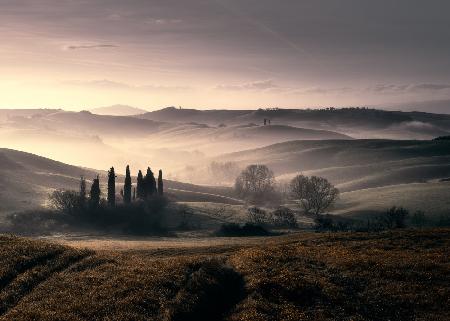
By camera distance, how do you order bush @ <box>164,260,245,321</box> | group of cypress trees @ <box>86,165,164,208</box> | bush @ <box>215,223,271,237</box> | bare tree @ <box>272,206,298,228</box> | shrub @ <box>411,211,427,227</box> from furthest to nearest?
group of cypress trees @ <box>86,165,164,208</box>
shrub @ <box>411,211,427,227</box>
bare tree @ <box>272,206,298,228</box>
bush @ <box>215,223,271,237</box>
bush @ <box>164,260,245,321</box>

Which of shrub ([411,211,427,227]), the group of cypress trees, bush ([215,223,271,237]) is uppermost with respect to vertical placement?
the group of cypress trees

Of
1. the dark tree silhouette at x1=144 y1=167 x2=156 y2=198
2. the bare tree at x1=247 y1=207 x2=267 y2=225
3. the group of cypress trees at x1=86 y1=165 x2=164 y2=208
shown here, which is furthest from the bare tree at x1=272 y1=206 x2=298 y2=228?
the group of cypress trees at x1=86 y1=165 x2=164 y2=208

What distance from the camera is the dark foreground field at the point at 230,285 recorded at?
38594 millimetres

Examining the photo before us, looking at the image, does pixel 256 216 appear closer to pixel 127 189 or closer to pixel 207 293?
pixel 127 189

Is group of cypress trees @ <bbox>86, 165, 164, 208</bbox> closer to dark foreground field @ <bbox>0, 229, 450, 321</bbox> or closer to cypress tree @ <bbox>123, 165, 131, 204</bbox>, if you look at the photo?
cypress tree @ <bbox>123, 165, 131, 204</bbox>

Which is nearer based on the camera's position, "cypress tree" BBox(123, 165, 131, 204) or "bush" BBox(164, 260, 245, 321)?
"bush" BBox(164, 260, 245, 321)

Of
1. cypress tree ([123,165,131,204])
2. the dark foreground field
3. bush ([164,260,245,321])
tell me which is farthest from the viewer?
cypress tree ([123,165,131,204])

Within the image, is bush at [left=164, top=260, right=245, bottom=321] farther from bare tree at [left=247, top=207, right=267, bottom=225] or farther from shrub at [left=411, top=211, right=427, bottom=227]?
shrub at [left=411, top=211, right=427, bottom=227]

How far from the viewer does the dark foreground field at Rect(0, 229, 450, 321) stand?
127 feet

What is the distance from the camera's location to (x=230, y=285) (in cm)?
4531

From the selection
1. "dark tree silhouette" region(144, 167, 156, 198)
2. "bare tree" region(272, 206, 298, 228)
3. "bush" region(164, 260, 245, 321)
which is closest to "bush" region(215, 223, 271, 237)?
"bare tree" region(272, 206, 298, 228)

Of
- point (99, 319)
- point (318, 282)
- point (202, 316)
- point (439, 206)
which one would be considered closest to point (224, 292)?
point (202, 316)

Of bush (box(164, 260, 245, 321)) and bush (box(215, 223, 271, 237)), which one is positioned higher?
bush (box(164, 260, 245, 321))

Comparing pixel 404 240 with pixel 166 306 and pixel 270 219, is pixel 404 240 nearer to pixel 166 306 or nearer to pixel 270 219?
pixel 166 306
